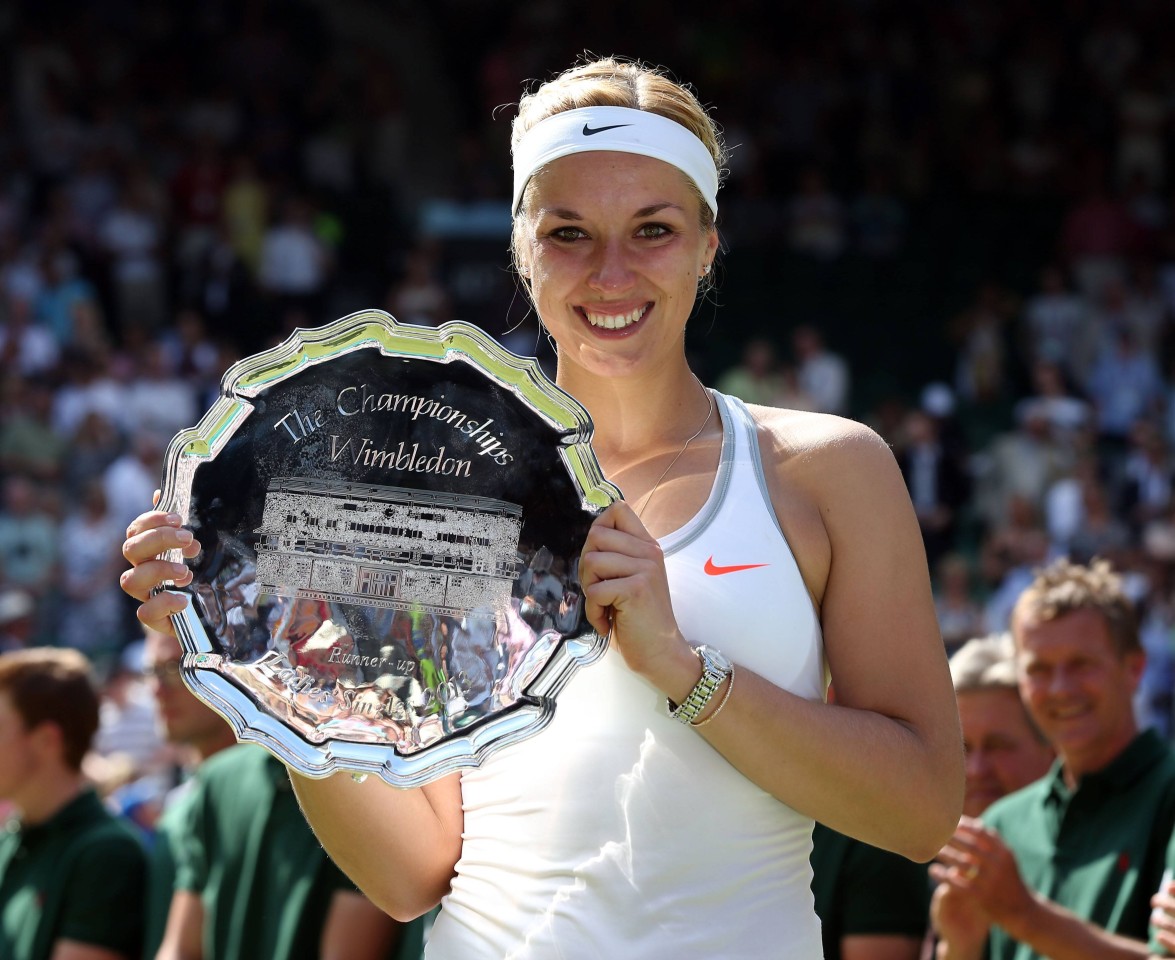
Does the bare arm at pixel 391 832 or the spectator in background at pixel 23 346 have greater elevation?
the spectator in background at pixel 23 346

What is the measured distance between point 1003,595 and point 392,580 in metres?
8.98

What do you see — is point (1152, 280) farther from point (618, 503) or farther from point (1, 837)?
point (618, 503)

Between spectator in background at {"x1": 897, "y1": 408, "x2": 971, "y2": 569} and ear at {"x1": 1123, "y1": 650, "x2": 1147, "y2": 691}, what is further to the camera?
spectator in background at {"x1": 897, "y1": 408, "x2": 971, "y2": 569}

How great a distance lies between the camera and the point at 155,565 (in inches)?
69.2

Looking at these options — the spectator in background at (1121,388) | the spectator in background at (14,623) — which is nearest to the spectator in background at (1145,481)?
the spectator in background at (1121,388)

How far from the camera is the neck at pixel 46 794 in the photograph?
167 inches

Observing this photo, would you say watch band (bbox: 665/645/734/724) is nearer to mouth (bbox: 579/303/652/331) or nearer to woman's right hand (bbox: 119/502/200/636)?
mouth (bbox: 579/303/652/331)

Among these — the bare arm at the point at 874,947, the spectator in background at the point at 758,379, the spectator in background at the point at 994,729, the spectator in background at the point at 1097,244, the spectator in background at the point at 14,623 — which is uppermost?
the spectator in background at the point at 1097,244

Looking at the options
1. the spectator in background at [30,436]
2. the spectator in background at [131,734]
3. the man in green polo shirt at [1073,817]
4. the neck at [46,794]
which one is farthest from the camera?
the spectator in background at [30,436]

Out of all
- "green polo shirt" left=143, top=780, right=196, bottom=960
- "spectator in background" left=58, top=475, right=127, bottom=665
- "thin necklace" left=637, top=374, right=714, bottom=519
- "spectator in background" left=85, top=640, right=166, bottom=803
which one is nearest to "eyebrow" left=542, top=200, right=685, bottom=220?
"thin necklace" left=637, top=374, right=714, bottom=519

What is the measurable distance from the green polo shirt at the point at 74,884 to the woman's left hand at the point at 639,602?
2.77m

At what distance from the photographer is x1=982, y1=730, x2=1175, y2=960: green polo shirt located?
10.9 ft

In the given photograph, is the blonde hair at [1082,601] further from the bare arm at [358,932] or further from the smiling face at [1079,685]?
the bare arm at [358,932]

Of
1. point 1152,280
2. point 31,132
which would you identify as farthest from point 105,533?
point 1152,280
